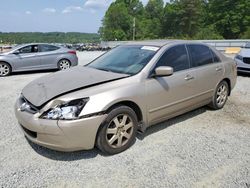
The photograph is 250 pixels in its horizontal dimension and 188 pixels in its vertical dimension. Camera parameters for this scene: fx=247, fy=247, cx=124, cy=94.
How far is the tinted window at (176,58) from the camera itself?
399 centimetres

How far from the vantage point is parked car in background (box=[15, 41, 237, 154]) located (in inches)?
120

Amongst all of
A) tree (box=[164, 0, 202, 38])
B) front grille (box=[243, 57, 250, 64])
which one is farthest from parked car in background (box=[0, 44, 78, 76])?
tree (box=[164, 0, 202, 38])

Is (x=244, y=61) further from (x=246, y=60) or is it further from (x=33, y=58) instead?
(x=33, y=58)

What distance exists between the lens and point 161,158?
3.32 m

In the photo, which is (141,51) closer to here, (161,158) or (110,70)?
(110,70)

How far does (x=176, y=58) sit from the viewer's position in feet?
13.9

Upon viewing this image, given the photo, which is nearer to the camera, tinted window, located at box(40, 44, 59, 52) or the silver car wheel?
tinted window, located at box(40, 44, 59, 52)

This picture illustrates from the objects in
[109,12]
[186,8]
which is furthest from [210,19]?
[109,12]

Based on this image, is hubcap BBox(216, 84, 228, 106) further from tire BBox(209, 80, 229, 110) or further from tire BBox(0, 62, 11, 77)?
Answer: tire BBox(0, 62, 11, 77)

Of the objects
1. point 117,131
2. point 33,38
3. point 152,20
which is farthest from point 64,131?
point 33,38

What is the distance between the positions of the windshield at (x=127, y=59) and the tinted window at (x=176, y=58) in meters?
0.19

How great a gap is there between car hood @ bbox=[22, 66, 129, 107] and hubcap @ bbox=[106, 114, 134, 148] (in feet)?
1.87

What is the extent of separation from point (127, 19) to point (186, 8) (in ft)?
69.6

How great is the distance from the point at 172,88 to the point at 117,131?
1.21m
